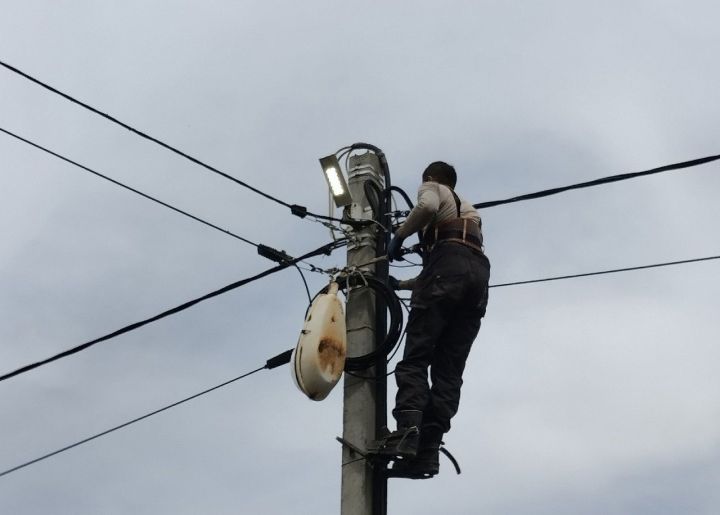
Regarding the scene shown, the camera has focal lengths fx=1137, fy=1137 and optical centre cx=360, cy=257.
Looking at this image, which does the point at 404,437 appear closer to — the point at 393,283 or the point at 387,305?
the point at 387,305

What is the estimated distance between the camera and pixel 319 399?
6453mm

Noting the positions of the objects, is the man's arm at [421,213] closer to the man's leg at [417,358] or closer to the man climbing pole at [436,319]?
the man climbing pole at [436,319]

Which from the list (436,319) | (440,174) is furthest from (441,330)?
(440,174)

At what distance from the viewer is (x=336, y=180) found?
7.51 metres

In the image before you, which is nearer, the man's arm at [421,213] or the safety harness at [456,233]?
the man's arm at [421,213]

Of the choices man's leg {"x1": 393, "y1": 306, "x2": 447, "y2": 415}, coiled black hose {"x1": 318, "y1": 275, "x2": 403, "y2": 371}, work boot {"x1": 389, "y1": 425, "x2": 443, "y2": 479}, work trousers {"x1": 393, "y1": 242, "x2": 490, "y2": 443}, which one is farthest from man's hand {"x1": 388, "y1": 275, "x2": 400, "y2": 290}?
work boot {"x1": 389, "y1": 425, "x2": 443, "y2": 479}

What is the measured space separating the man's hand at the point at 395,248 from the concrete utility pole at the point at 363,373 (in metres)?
0.19

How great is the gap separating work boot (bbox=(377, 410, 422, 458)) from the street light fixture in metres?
1.62

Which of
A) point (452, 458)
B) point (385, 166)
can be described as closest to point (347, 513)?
point (452, 458)

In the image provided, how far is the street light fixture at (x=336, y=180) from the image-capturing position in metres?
7.49

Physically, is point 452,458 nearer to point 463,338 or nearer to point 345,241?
point 463,338

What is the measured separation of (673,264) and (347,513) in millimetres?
3536

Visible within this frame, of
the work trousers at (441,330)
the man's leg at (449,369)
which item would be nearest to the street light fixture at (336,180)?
the work trousers at (441,330)

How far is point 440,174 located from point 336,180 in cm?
70
